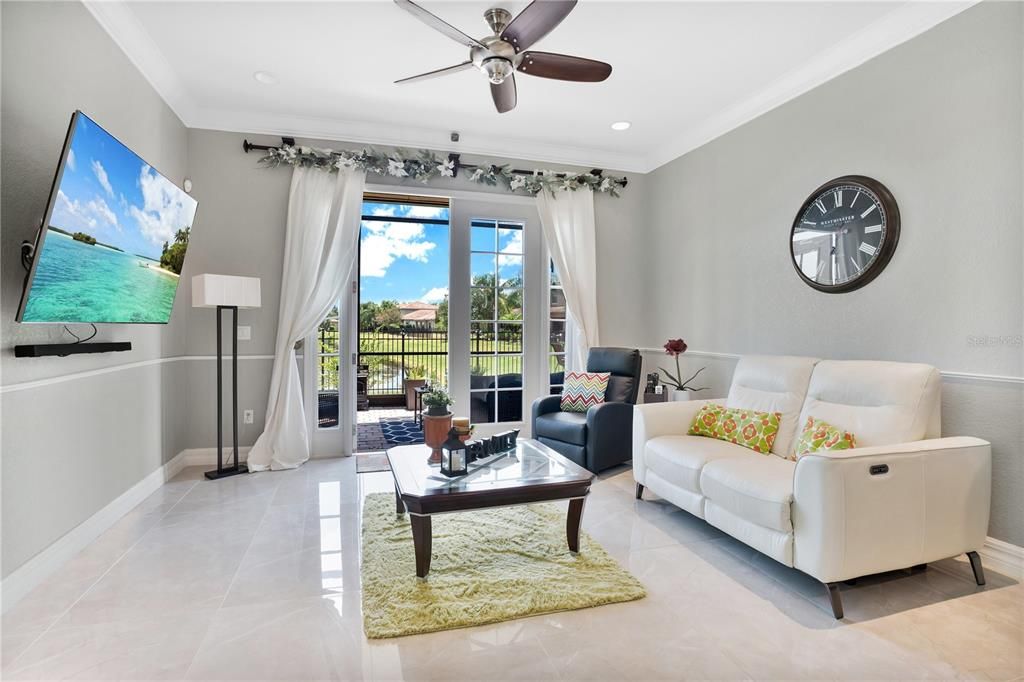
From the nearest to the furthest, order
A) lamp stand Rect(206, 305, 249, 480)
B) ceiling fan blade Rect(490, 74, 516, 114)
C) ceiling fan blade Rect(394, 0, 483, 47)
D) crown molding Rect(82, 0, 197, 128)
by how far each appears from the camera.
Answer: ceiling fan blade Rect(394, 0, 483, 47) < crown molding Rect(82, 0, 197, 128) < ceiling fan blade Rect(490, 74, 516, 114) < lamp stand Rect(206, 305, 249, 480)

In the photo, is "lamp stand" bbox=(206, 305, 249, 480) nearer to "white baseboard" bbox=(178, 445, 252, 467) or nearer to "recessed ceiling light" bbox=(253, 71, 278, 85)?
"white baseboard" bbox=(178, 445, 252, 467)

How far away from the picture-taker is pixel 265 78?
3.62 m

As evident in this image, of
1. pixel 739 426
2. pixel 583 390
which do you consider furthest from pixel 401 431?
pixel 739 426

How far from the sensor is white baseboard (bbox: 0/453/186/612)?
212cm

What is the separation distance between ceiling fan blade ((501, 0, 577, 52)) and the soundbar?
249 cm

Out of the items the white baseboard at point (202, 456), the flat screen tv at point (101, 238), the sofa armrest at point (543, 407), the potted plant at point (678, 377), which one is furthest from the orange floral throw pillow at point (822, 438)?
the white baseboard at point (202, 456)

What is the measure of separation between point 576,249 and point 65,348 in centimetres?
391

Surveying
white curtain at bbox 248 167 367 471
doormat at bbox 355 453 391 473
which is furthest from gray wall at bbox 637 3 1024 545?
white curtain at bbox 248 167 367 471

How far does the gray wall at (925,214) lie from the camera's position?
2.46 m

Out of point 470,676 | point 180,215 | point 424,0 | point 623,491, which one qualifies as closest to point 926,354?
point 623,491

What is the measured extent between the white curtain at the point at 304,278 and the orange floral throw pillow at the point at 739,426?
305 cm

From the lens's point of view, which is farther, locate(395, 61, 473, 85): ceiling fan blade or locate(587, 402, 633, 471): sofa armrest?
locate(587, 402, 633, 471): sofa armrest

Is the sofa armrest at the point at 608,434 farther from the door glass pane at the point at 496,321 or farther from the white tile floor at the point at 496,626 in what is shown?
the door glass pane at the point at 496,321

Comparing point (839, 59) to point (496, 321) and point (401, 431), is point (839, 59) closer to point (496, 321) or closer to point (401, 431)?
point (496, 321)
